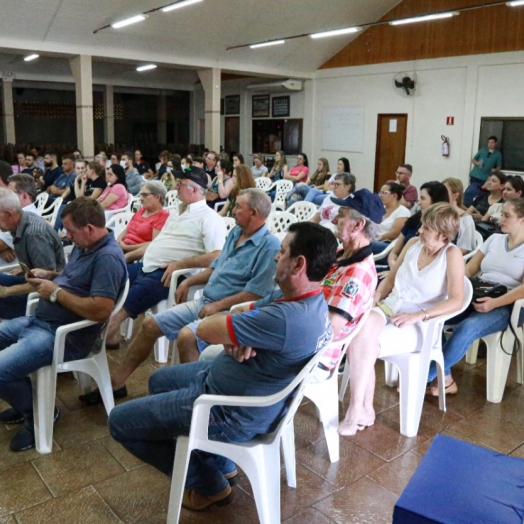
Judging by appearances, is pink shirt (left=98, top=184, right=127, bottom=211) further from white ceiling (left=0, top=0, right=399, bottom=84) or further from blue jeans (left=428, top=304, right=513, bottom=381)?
white ceiling (left=0, top=0, right=399, bottom=84)

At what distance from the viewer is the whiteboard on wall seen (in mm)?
12492

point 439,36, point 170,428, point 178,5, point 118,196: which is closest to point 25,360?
point 170,428

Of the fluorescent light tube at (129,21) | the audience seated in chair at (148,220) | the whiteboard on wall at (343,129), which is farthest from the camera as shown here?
the whiteboard on wall at (343,129)

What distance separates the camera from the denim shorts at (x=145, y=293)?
132 inches

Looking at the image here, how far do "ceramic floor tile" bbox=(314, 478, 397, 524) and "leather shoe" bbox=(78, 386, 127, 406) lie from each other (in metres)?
1.27

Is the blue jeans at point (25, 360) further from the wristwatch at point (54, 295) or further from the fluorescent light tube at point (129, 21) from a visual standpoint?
the fluorescent light tube at point (129, 21)

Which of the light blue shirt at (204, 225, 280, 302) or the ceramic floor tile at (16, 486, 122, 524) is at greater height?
the light blue shirt at (204, 225, 280, 302)

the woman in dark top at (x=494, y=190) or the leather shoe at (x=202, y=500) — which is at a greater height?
the woman in dark top at (x=494, y=190)

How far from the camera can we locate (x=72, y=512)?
6.77ft

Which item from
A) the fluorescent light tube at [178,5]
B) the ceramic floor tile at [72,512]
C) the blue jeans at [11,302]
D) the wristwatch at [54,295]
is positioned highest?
the fluorescent light tube at [178,5]

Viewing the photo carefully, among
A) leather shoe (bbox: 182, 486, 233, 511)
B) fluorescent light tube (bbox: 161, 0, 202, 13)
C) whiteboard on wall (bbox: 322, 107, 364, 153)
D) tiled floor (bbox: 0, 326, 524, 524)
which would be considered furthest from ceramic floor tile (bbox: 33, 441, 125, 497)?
whiteboard on wall (bbox: 322, 107, 364, 153)

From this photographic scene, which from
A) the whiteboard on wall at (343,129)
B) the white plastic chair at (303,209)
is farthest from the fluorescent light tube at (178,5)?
the whiteboard on wall at (343,129)

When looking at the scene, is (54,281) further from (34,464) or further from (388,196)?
(388,196)

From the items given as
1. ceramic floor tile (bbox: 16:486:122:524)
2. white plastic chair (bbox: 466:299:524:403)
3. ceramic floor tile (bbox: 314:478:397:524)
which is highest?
white plastic chair (bbox: 466:299:524:403)
